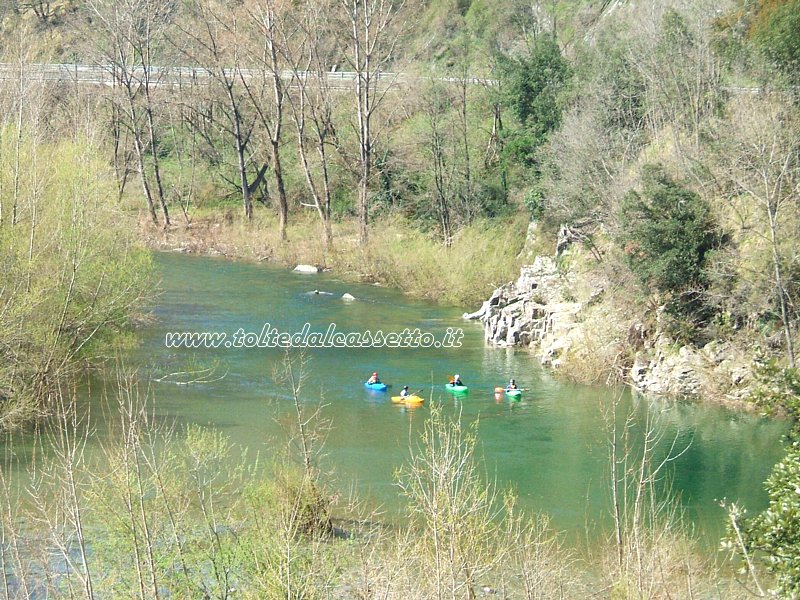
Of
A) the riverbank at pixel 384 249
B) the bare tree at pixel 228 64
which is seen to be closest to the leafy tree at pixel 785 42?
the riverbank at pixel 384 249

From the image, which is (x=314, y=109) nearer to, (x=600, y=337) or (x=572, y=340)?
(x=572, y=340)

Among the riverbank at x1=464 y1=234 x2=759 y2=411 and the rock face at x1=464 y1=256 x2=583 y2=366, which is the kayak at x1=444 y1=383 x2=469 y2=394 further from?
the rock face at x1=464 y1=256 x2=583 y2=366

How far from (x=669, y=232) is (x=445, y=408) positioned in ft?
24.5

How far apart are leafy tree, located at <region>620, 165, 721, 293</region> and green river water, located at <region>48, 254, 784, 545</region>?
10.9 ft

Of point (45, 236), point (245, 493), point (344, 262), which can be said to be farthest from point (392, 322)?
point (245, 493)

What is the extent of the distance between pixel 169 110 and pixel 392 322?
24.2 m

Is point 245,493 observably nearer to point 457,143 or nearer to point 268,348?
point 268,348

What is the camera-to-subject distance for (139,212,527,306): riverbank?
3631cm

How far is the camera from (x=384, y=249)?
40281 millimetres

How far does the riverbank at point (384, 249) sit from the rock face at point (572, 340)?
1.95 metres

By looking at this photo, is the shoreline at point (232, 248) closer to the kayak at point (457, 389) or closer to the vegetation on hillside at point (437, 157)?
the vegetation on hillside at point (437, 157)

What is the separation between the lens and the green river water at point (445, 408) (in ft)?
63.9

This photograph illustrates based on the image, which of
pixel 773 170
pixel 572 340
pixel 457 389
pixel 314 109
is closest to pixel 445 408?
pixel 457 389

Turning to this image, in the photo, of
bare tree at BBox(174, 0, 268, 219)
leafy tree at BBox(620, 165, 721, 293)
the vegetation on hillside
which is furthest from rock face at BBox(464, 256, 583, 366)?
bare tree at BBox(174, 0, 268, 219)
